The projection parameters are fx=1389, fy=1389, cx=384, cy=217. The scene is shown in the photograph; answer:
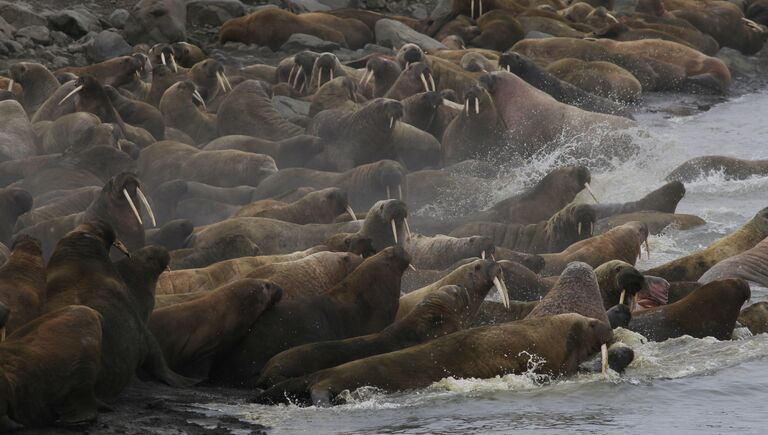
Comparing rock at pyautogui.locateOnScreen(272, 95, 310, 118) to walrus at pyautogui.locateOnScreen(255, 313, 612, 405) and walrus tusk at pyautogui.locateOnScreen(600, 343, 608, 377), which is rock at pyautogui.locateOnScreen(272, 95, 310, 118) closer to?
walrus at pyautogui.locateOnScreen(255, 313, 612, 405)

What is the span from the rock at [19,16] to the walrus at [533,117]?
8226 millimetres

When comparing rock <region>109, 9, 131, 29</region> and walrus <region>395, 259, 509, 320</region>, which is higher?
walrus <region>395, 259, 509, 320</region>

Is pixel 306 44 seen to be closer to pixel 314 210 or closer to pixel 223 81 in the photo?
pixel 223 81

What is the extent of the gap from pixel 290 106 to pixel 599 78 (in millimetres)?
5964

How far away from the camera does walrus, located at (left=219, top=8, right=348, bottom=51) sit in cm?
2341

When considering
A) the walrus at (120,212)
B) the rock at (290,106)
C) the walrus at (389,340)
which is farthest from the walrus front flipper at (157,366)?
the rock at (290,106)

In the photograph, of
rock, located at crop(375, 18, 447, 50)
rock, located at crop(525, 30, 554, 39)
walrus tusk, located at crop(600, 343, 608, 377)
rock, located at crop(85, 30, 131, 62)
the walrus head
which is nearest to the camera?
walrus tusk, located at crop(600, 343, 608, 377)

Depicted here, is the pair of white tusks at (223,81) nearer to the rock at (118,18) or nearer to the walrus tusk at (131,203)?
the rock at (118,18)

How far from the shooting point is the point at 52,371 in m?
7.27

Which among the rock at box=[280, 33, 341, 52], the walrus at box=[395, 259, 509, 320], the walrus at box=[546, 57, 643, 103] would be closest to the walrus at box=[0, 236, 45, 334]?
the walrus at box=[395, 259, 509, 320]

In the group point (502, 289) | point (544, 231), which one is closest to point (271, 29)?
point (544, 231)

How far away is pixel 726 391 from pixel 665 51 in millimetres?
16284

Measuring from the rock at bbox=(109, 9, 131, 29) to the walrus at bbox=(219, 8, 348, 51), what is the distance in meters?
1.64

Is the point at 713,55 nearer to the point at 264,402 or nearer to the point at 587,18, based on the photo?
the point at 587,18
